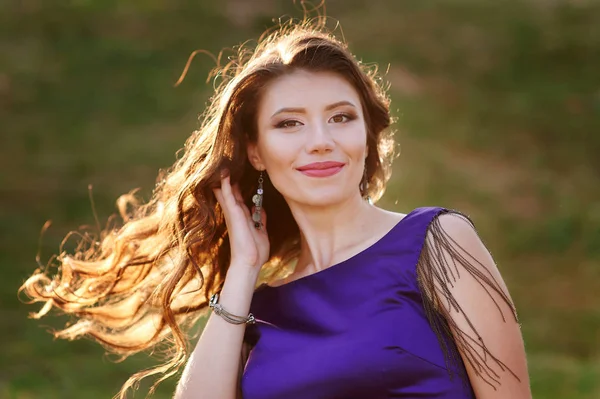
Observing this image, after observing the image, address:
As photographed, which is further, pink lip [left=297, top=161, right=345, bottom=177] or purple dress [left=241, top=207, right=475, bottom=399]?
pink lip [left=297, top=161, right=345, bottom=177]

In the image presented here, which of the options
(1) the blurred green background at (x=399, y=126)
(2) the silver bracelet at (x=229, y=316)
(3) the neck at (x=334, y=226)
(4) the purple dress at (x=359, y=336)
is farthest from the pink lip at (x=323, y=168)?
(1) the blurred green background at (x=399, y=126)

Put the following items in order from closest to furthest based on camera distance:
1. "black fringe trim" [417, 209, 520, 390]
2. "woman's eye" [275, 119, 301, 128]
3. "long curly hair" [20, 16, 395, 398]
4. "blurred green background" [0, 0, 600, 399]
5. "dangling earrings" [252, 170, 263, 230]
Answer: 1. "black fringe trim" [417, 209, 520, 390]
2. "woman's eye" [275, 119, 301, 128]
3. "long curly hair" [20, 16, 395, 398]
4. "dangling earrings" [252, 170, 263, 230]
5. "blurred green background" [0, 0, 600, 399]

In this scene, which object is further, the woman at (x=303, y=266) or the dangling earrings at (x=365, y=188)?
the dangling earrings at (x=365, y=188)

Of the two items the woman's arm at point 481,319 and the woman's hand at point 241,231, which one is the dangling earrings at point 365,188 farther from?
the woman's arm at point 481,319

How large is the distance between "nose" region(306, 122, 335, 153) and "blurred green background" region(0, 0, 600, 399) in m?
4.40

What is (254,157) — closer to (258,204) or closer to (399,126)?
(258,204)

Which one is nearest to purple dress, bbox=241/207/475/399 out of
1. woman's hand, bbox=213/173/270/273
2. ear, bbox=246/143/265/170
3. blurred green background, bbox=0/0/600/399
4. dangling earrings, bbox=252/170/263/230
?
woman's hand, bbox=213/173/270/273

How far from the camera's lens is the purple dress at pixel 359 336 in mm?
2910

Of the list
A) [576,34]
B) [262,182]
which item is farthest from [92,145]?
[262,182]

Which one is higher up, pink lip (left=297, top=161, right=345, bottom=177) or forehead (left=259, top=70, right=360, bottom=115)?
forehead (left=259, top=70, right=360, bottom=115)

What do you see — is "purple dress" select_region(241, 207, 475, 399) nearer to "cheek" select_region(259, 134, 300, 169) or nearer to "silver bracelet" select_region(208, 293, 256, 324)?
"silver bracelet" select_region(208, 293, 256, 324)

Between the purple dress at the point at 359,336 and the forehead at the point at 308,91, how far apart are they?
1.55 feet

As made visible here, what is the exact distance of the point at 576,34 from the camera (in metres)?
12.6

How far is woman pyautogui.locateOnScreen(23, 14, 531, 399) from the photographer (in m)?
2.92
